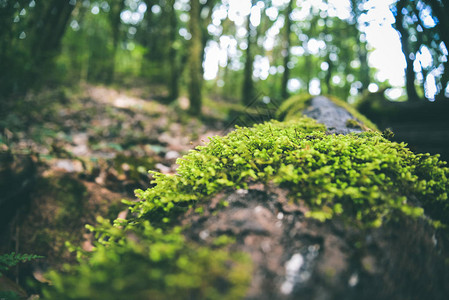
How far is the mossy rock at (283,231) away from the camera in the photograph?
0.89m

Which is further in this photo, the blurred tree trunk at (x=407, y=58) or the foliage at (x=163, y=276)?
the blurred tree trunk at (x=407, y=58)

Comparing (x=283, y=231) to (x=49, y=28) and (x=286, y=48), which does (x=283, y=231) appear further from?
(x=286, y=48)

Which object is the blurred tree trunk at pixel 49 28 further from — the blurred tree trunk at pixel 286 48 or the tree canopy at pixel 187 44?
the blurred tree trunk at pixel 286 48

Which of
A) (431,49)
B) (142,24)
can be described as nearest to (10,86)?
(431,49)

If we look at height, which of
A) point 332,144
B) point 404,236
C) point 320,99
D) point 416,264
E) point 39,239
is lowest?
point 39,239

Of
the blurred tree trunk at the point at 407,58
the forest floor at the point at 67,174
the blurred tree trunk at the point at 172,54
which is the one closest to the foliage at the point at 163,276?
the forest floor at the point at 67,174

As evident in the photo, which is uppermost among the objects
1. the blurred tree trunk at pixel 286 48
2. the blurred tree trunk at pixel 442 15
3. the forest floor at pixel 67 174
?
the blurred tree trunk at pixel 286 48

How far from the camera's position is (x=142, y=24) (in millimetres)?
15430

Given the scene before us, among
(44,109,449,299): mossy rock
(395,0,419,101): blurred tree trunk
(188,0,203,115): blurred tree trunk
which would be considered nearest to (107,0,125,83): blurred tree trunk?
(188,0,203,115): blurred tree trunk

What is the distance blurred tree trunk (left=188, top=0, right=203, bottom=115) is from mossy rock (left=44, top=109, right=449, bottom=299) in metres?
6.69

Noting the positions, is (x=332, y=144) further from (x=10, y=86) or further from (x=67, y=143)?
(x=10, y=86)

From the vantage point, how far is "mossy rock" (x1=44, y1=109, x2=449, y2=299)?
89cm

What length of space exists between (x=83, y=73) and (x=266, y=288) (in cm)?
1275

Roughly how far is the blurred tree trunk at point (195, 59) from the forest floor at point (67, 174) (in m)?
2.15
